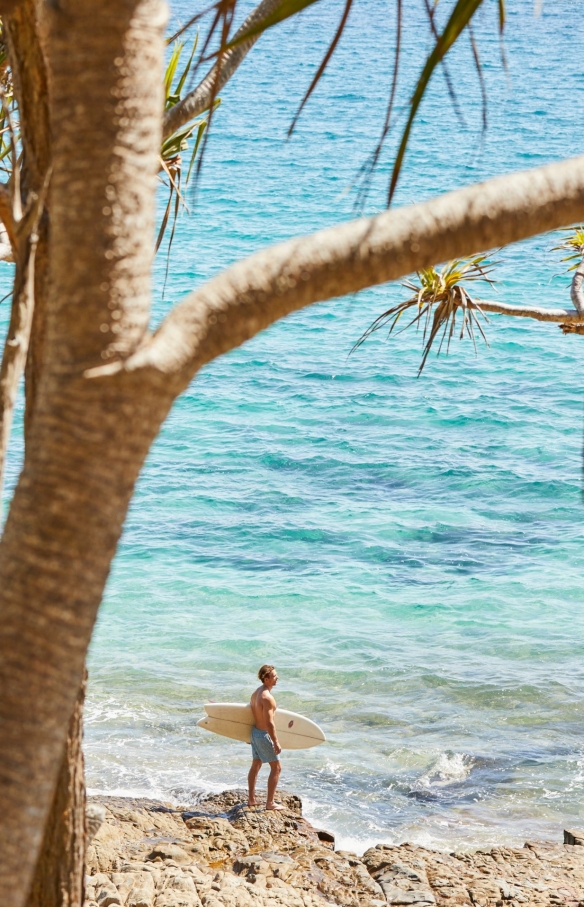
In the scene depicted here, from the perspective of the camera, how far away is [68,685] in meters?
1.42

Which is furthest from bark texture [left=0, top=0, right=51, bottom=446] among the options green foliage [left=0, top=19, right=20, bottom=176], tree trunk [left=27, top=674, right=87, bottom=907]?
tree trunk [left=27, top=674, right=87, bottom=907]

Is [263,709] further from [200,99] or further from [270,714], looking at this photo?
[200,99]

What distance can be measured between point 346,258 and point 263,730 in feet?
21.4

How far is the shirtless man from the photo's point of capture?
7375mm

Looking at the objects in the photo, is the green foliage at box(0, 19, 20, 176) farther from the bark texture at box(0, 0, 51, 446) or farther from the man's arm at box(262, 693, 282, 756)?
the man's arm at box(262, 693, 282, 756)

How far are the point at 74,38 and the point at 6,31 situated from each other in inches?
43.8

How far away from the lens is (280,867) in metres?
Answer: 5.67

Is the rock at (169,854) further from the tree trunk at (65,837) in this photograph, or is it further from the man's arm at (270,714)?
the tree trunk at (65,837)

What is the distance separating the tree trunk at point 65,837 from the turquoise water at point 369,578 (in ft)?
16.2

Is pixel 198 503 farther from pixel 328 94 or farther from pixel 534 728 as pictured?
pixel 328 94

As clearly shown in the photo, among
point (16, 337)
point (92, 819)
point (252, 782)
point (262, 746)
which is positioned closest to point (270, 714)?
point (262, 746)

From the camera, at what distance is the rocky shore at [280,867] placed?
4852mm

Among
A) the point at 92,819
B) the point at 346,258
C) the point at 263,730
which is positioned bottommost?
the point at 263,730

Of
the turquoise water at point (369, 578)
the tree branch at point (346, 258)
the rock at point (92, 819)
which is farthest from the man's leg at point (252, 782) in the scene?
the tree branch at point (346, 258)
